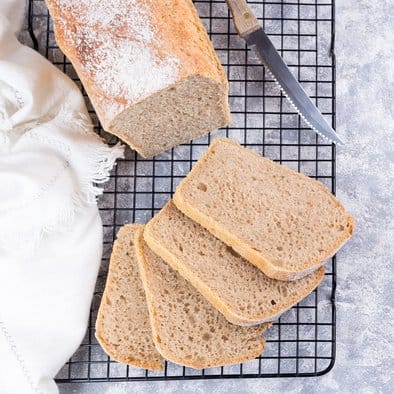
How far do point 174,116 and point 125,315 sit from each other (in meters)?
0.68

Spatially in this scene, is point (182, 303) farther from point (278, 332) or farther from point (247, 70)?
point (247, 70)

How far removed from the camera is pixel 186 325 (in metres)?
2.31

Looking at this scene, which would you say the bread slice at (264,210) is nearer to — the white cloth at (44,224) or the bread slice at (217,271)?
the bread slice at (217,271)

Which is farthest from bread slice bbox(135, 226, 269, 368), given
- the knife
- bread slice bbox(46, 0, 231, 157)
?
the knife

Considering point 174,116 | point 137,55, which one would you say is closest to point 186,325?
point 174,116

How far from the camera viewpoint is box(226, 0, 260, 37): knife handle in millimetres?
2330

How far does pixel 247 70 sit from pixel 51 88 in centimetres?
68

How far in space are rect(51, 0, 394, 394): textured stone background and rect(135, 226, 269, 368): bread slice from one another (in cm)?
21

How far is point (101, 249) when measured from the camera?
93.5 inches

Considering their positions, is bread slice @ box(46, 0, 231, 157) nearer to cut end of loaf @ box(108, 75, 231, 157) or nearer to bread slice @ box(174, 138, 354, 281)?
cut end of loaf @ box(108, 75, 231, 157)

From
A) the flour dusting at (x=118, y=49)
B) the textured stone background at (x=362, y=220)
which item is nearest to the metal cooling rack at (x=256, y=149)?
the textured stone background at (x=362, y=220)

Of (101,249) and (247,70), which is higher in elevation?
(247,70)

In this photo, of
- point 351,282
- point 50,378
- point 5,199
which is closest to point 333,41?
point 351,282

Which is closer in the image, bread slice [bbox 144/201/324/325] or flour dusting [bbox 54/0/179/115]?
flour dusting [bbox 54/0/179/115]
